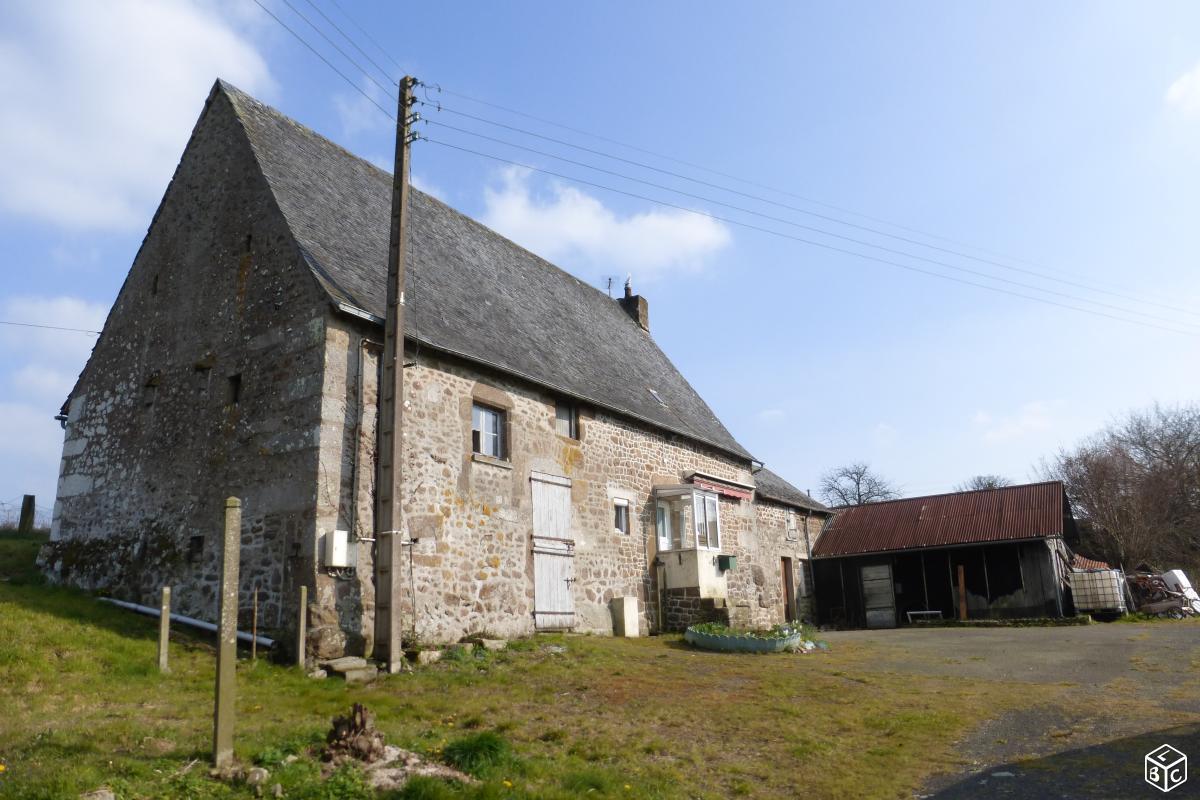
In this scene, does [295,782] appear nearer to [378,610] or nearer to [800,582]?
[378,610]

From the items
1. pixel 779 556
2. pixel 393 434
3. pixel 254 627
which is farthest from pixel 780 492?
pixel 254 627

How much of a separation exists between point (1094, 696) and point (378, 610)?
844cm

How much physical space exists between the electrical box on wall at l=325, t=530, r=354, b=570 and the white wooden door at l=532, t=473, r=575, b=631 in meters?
3.78

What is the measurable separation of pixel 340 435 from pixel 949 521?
59.7 feet

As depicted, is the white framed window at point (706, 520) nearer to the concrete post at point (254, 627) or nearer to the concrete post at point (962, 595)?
the concrete post at point (962, 595)

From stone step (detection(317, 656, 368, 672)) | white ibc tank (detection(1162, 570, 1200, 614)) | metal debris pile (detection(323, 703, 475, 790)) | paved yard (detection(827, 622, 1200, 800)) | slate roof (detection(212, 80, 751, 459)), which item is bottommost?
paved yard (detection(827, 622, 1200, 800))

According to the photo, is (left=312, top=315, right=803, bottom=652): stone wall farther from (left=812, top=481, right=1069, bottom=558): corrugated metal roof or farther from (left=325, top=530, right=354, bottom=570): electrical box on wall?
(left=812, top=481, right=1069, bottom=558): corrugated metal roof

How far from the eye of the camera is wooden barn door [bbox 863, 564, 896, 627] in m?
24.0

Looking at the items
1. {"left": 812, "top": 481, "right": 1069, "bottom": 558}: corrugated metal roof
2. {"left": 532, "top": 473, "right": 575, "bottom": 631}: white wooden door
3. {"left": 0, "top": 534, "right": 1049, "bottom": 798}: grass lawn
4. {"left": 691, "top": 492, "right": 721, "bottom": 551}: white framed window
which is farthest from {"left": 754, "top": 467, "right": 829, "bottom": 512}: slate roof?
{"left": 0, "top": 534, "right": 1049, "bottom": 798}: grass lawn

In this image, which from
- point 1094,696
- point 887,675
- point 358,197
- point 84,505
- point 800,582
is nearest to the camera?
point 1094,696

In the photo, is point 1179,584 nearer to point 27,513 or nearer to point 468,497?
point 468,497

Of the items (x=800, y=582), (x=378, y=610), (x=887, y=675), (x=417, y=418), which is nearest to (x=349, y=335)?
(x=417, y=418)

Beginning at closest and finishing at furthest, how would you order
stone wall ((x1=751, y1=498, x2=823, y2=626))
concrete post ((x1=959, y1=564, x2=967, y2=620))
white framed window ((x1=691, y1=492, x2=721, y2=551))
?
1. white framed window ((x1=691, y1=492, x2=721, y2=551))
2. stone wall ((x1=751, y1=498, x2=823, y2=626))
3. concrete post ((x1=959, y1=564, x2=967, y2=620))

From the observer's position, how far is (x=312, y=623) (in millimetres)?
10609
